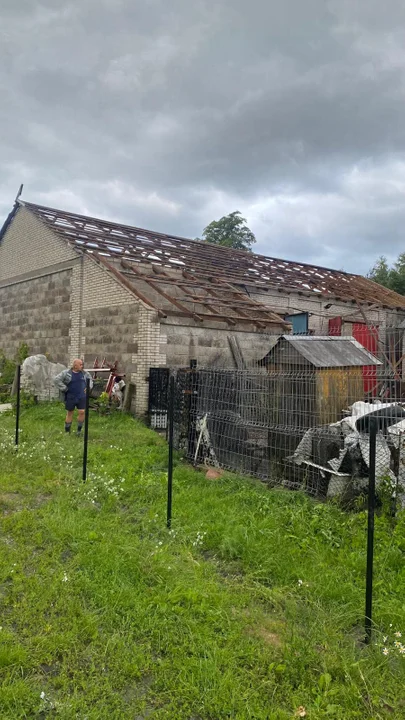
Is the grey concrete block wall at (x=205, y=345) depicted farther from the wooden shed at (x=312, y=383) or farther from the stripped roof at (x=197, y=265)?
the wooden shed at (x=312, y=383)

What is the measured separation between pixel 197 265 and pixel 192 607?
1430 cm

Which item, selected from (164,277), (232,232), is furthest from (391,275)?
(164,277)

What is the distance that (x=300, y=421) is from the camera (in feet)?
19.1

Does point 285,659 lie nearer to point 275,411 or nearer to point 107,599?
point 107,599

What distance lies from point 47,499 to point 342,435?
3457 millimetres

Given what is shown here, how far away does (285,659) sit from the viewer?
264cm

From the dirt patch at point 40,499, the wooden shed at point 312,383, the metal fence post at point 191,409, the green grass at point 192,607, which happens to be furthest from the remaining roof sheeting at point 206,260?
the green grass at point 192,607

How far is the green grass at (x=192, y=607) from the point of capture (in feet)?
7.82

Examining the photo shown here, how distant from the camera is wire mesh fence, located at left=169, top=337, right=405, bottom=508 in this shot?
498 centimetres

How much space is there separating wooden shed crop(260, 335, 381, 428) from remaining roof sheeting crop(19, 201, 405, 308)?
794cm

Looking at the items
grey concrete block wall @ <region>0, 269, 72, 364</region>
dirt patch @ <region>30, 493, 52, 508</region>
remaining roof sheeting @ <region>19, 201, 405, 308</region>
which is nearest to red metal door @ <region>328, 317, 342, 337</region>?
remaining roof sheeting @ <region>19, 201, 405, 308</region>

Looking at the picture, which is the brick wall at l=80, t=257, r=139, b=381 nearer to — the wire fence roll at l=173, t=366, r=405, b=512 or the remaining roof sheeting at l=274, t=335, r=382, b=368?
the wire fence roll at l=173, t=366, r=405, b=512

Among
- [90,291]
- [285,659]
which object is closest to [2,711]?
[285,659]

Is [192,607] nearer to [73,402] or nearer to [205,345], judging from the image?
[73,402]
